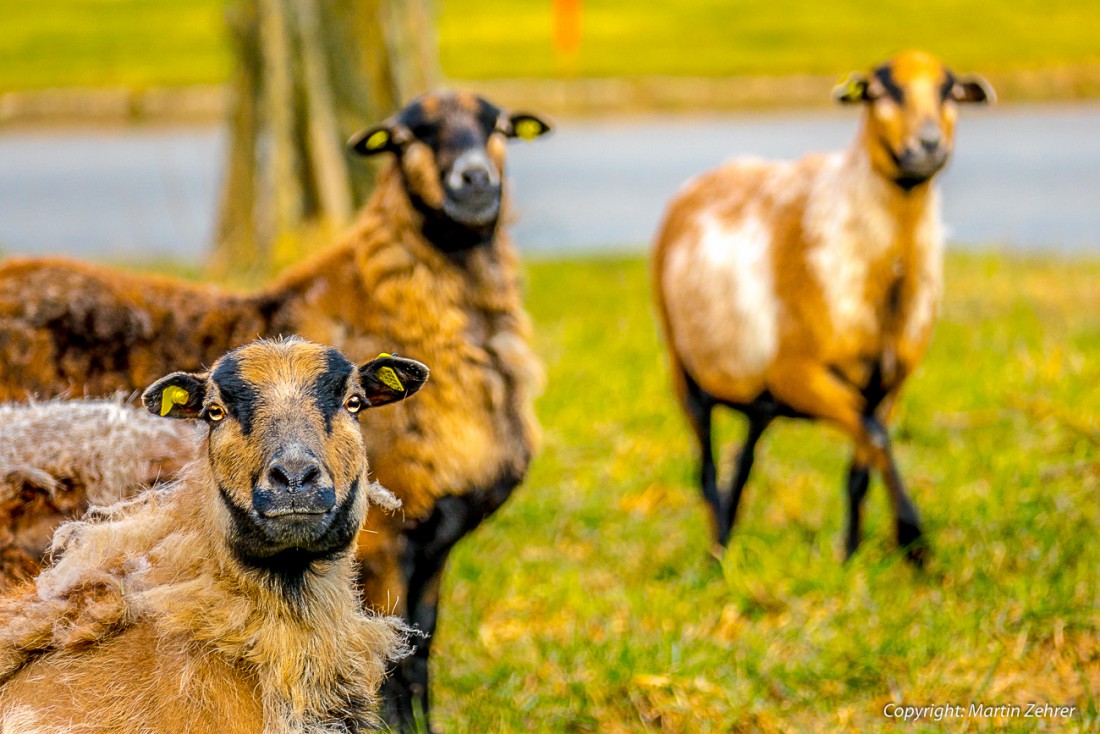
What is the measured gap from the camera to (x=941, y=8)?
94.3 feet

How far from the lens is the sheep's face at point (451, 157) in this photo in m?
4.61

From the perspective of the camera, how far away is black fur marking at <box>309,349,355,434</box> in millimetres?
3285

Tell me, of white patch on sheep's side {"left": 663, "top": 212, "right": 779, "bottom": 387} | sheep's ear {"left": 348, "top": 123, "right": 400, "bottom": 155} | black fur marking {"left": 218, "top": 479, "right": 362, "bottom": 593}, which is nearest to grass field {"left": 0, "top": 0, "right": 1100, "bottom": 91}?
white patch on sheep's side {"left": 663, "top": 212, "right": 779, "bottom": 387}

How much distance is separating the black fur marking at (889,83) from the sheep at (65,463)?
10.9ft

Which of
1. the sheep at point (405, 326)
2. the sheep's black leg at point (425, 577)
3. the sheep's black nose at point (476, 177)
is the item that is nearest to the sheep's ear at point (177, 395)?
the sheep at point (405, 326)

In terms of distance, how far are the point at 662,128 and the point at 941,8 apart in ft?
41.9

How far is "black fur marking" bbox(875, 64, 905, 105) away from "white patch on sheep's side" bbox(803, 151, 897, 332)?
346 millimetres

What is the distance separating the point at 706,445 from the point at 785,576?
92 centimetres

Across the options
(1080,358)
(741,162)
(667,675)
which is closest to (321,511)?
(667,675)

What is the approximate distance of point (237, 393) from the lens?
10.7ft

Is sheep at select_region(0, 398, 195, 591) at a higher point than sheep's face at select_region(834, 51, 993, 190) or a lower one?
lower

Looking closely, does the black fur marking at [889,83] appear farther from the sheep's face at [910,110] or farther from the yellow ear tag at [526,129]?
the yellow ear tag at [526,129]

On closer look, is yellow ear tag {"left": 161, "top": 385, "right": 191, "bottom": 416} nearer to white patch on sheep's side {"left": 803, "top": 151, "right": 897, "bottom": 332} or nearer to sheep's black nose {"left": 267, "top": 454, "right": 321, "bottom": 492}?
sheep's black nose {"left": 267, "top": 454, "right": 321, "bottom": 492}

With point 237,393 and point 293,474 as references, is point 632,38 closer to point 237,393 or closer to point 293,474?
Answer: point 237,393
